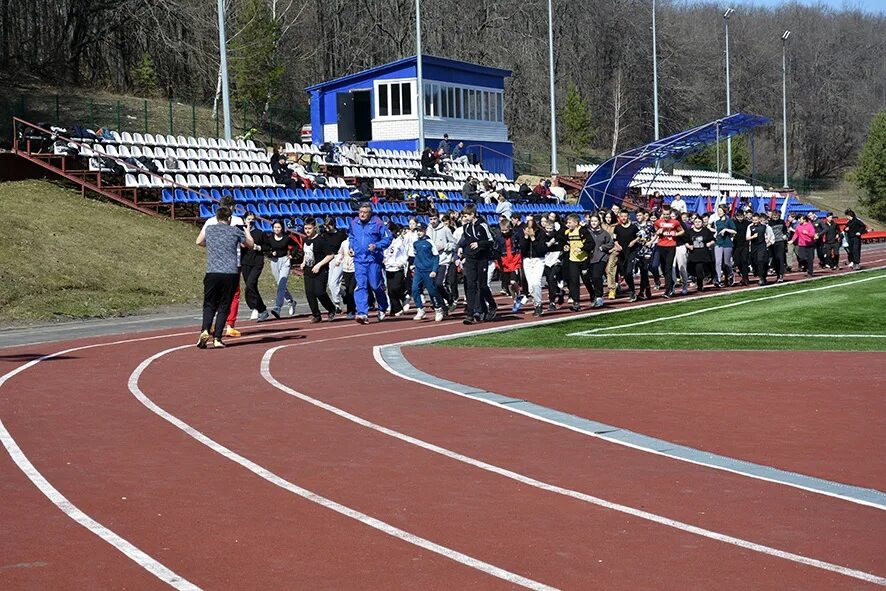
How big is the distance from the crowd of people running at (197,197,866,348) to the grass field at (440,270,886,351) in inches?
59.0

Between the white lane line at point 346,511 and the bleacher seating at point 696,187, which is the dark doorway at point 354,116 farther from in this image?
the white lane line at point 346,511

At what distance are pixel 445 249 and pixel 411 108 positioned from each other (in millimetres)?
30740

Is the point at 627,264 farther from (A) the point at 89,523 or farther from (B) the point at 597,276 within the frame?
(A) the point at 89,523

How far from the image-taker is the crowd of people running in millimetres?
19677

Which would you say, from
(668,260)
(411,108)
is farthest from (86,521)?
(411,108)

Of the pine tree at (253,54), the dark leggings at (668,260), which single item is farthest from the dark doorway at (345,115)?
the dark leggings at (668,260)

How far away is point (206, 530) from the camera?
25.7 feet

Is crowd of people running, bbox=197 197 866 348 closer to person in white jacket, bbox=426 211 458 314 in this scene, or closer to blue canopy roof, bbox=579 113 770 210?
person in white jacket, bbox=426 211 458 314

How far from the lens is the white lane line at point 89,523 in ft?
22.4

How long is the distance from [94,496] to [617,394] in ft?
20.1

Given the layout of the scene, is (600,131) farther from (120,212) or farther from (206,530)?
(206,530)

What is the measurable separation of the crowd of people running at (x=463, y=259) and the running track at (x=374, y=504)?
18.9 feet

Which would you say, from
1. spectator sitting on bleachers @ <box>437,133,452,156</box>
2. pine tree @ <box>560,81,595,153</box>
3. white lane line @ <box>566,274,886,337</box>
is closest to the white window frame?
spectator sitting on bleachers @ <box>437,133,452,156</box>

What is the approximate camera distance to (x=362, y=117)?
5703 centimetres
